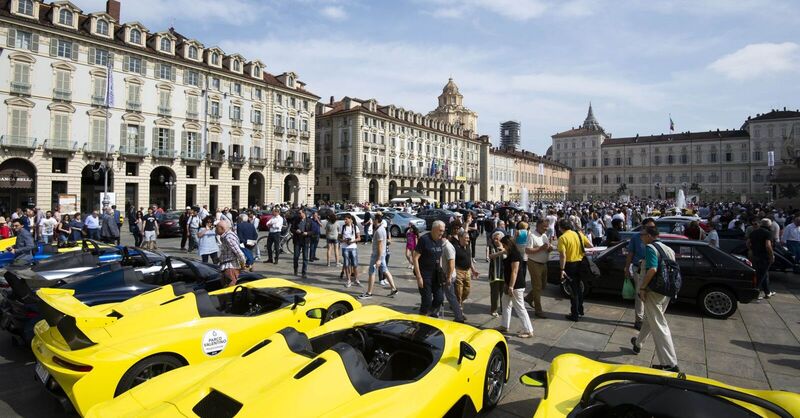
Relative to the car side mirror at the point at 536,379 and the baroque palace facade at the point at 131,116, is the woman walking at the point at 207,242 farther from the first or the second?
the baroque palace facade at the point at 131,116

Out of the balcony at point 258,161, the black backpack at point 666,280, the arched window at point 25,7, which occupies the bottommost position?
the black backpack at point 666,280

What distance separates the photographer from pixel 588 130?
11056 centimetres

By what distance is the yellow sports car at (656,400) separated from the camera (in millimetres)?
2422

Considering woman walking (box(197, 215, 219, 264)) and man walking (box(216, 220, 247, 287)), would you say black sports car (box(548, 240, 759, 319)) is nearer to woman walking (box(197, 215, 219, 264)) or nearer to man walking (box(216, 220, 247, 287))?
man walking (box(216, 220, 247, 287))

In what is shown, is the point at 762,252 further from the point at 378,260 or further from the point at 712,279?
the point at 378,260

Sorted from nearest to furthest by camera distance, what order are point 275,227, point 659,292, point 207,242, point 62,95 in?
point 659,292, point 207,242, point 275,227, point 62,95

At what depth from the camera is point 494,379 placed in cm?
430

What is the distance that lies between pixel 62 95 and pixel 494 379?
42.8 m

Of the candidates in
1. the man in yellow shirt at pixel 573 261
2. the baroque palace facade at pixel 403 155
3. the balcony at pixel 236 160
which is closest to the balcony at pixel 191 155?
the balcony at pixel 236 160

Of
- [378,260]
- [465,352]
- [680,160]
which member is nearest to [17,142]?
[378,260]

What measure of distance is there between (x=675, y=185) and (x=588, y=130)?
81.8 ft

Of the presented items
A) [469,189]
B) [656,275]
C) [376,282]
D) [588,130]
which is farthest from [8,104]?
[588,130]

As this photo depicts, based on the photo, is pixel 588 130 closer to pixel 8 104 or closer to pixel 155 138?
pixel 155 138

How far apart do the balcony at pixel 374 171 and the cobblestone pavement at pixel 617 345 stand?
51381 millimetres
